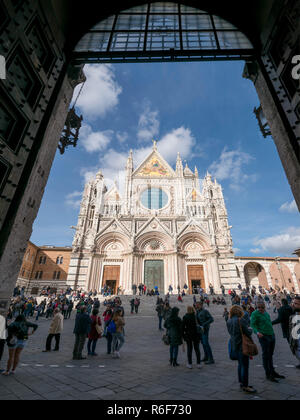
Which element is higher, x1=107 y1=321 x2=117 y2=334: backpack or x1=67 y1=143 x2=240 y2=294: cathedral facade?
x1=67 y1=143 x2=240 y2=294: cathedral facade

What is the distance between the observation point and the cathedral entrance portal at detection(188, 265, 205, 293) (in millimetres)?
24969

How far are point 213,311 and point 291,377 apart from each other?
1295cm

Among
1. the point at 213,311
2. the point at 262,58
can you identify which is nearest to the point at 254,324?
the point at 262,58

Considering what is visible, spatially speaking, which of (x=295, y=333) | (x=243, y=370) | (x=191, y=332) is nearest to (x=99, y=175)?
(x=191, y=332)

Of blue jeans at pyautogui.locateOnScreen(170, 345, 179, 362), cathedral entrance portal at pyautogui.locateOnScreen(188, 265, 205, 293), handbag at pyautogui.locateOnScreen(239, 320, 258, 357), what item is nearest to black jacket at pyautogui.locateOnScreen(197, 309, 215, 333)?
blue jeans at pyautogui.locateOnScreen(170, 345, 179, 362)

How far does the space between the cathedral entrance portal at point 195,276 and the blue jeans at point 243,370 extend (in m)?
22.9

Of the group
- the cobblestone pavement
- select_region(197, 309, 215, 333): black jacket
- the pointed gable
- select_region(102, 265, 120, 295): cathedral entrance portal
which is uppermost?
the pointed gable

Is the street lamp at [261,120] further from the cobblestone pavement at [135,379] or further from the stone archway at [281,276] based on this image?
the stone archway at [281,276]

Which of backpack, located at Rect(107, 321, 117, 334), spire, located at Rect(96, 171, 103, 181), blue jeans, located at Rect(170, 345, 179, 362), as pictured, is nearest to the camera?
blue jeans, located at Rect(170, 345, 179, 362)

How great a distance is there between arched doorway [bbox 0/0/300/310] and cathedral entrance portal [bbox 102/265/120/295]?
22139 millimetres

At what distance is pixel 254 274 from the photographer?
3234 centimetres

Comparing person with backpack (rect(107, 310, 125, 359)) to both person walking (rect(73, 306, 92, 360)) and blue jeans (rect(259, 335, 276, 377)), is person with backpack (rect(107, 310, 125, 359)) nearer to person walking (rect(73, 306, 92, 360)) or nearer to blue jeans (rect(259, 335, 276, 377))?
person walking (rect(73, 306, 92, 360))

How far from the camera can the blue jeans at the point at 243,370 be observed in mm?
2994
